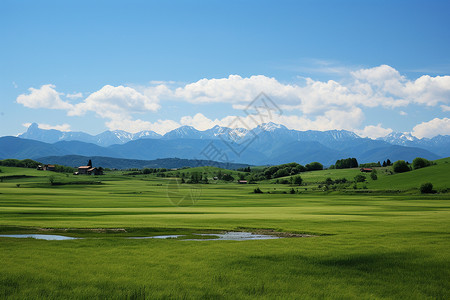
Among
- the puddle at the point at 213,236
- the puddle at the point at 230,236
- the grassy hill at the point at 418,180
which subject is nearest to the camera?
the puddle at the point at 213,236

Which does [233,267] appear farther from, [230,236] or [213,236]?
[230,236]

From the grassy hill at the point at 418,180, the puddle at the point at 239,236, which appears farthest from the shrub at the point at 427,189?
the puddle at the point at 239,236

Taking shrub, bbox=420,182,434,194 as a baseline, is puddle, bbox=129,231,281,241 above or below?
above

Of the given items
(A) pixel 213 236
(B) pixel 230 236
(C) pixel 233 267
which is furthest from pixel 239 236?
(C) pixel 233 267

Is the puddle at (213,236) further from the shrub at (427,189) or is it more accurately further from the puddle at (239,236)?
the shrub at (427,189)

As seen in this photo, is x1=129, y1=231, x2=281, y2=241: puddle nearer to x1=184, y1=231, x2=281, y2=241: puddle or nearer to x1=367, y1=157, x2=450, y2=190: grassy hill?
x1=184, y1=231, x2=281, y2=241: puddle

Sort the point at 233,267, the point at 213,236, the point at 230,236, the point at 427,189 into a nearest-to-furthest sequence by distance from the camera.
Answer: the point at 233,267 → the point at 213,236 → the point at 230,236 → the point at 427,189

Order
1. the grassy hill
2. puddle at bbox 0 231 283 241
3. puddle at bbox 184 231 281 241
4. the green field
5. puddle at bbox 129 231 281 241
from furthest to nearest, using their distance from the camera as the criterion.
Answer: the grassy hill, puddle at bbox 184 231 281 241, puddle at bbox 129 231 281 241, puddle at bbox 0 231 283 241, the green field

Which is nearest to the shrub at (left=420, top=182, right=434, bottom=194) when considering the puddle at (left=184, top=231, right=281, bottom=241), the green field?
the green field

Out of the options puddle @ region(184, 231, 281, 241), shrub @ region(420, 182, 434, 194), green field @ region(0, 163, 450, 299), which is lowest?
shrub @ region(420, 182, 434, 194)

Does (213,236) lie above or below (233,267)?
below

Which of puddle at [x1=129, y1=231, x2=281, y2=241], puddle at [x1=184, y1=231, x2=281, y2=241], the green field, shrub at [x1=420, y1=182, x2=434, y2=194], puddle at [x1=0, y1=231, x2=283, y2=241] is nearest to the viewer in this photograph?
the green field

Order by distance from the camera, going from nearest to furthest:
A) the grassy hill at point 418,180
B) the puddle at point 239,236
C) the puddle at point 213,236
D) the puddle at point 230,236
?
1. the puddle at point 213,236
2. the puddle at point 230,236
3. the puddle at point 239,236
4. the grassy hill at point 418,180

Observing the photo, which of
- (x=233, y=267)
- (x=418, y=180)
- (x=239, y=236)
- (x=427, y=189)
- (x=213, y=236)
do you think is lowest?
(x=427, y=189)
